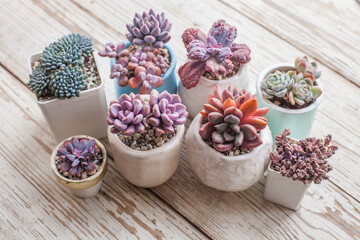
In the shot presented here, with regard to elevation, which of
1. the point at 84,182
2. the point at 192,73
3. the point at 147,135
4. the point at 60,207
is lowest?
the point at 60,207

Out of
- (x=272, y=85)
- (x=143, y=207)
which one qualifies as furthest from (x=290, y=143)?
(x=143, y=207)

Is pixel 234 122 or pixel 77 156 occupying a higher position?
pixel 234 122

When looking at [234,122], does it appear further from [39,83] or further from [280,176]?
[39,83]

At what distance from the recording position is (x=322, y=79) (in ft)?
4.16

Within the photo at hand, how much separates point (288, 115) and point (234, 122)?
0.65 ft

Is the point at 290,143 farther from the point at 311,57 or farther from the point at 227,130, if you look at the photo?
the point at 311,57

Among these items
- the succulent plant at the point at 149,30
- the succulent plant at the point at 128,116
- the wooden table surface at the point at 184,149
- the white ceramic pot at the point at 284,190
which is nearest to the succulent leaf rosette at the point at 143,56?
the succulent plant at the point at 149,30

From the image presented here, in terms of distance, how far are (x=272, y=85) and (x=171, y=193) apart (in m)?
0.35

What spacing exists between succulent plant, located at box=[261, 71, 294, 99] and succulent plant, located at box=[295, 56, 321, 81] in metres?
0.03

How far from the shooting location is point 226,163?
3.16ft

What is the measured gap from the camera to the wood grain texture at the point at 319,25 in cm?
130

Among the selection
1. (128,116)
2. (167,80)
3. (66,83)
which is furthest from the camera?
(167,80)

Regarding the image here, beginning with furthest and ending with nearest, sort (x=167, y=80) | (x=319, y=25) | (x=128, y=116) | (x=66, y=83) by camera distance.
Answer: (x=319, y=25), (x=167, y=80), (x=66, y=83), (x=128, y=116)

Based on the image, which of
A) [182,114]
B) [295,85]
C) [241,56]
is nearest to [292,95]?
[295,85]
